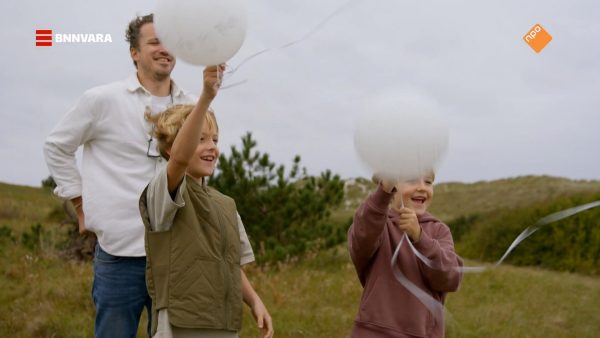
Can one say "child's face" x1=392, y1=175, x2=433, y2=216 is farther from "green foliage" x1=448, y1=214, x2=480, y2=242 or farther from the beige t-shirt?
"green foliage" x1=448, y1=214, x2=480, y2=242

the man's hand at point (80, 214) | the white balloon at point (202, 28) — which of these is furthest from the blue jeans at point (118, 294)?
the white balloon at point (202, 28)

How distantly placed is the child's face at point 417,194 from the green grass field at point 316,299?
2433 mm

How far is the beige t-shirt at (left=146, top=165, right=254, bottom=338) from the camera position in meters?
2.09

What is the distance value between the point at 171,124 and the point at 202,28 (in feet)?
1.52

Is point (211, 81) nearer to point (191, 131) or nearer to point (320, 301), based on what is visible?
point (191, 131)

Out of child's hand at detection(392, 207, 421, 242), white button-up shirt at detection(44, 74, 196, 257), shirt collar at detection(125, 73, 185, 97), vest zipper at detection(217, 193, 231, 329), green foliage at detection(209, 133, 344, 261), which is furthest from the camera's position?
green foliage at detection(209, 133, 344, 261)

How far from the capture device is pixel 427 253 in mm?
2184

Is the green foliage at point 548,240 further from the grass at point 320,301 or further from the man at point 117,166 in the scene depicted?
the man at point 117,166

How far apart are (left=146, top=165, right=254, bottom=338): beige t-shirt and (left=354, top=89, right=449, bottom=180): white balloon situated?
589 millimetres

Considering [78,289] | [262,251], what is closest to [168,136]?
[78,289]

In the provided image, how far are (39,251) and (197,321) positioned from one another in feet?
21.2

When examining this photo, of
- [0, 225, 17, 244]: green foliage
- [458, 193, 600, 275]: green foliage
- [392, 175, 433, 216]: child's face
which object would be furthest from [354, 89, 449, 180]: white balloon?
[458, 193, 600, 275]: green foliage

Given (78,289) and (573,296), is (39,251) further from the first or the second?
(573,296)

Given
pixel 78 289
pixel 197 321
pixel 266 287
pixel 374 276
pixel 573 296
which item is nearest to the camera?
pixel 197 321
